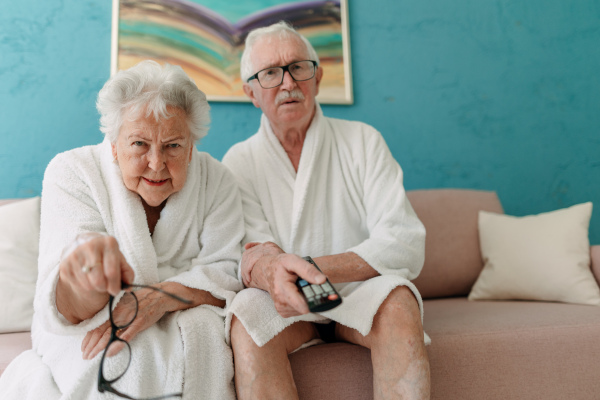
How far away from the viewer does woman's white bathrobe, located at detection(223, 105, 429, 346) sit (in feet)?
4.23

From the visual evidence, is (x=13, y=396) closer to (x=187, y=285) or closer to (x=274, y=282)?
(x=187, y=285)

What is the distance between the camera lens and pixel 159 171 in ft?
3.73

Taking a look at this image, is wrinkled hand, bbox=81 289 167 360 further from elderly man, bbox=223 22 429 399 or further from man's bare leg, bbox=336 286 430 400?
man's bare leg, bbox=336 286 430 400

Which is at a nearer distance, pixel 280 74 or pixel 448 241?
pixel 280 74

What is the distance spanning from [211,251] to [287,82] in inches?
23.3

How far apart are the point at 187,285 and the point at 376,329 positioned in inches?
18.5

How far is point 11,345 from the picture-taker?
4.10ft

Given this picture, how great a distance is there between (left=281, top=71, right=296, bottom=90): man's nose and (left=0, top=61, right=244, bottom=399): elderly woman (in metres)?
0.33

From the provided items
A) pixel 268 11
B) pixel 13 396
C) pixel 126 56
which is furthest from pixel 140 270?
pixel 268 11

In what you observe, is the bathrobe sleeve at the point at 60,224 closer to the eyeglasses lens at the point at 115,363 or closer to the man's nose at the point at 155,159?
the eyeglasses lens at the point at 115,363

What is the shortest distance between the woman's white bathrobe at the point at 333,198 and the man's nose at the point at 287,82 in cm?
15

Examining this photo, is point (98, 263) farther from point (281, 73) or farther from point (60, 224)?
point (281, 73)

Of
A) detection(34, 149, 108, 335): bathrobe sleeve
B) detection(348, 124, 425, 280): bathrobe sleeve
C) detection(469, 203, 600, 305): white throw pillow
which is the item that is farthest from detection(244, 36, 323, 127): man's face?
detection(469, 203, 600, 305): white throw pillow

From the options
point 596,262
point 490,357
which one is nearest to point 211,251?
point 490,357
